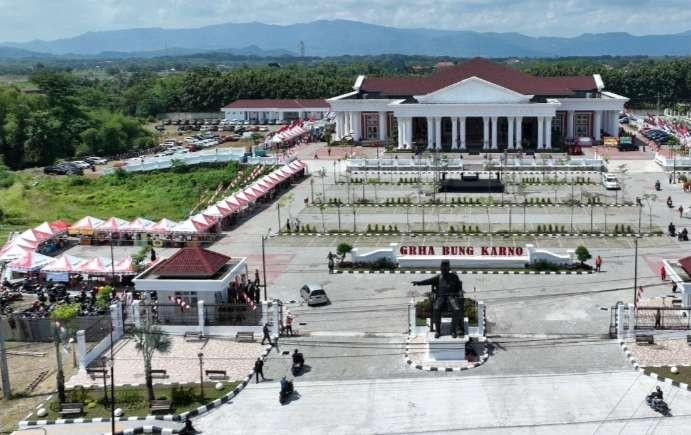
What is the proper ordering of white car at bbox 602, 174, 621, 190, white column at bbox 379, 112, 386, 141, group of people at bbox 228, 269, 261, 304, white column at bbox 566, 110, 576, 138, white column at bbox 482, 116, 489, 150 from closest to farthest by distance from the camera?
group of people at bbox 228, 269, 261, 304 → white car at bbox 602, 174, 621, 190 → white column at bbox 482, 116, 489, 150 → white column at bbox 566, 110, 576, 138 → white column at bbox 379, 112, 386, 141

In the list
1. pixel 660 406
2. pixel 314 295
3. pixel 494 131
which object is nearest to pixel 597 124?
pixel 494 131

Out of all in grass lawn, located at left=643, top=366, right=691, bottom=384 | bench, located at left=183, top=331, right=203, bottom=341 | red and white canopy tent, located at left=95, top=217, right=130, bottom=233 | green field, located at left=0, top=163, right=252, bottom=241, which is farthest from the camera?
green field, located at left=0, top=163, right=252, bottom=241

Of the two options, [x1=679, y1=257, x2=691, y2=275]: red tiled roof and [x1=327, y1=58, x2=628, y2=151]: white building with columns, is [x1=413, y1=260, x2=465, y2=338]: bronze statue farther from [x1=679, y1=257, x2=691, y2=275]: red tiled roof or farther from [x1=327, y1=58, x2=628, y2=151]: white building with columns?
[x1=327, y1=58, x2=628, y2=151]: white building with columns

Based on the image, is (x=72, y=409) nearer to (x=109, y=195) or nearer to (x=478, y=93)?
(x=109, y=195)

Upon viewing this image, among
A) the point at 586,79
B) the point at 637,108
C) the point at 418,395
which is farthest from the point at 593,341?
the point at 637,108

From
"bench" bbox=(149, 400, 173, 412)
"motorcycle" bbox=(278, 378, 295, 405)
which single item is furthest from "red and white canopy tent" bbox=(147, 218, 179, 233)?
"motorcycle" bbox=(278, 378, 295, 405)

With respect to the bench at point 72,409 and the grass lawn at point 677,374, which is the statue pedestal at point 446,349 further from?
the bench at point 72,409
